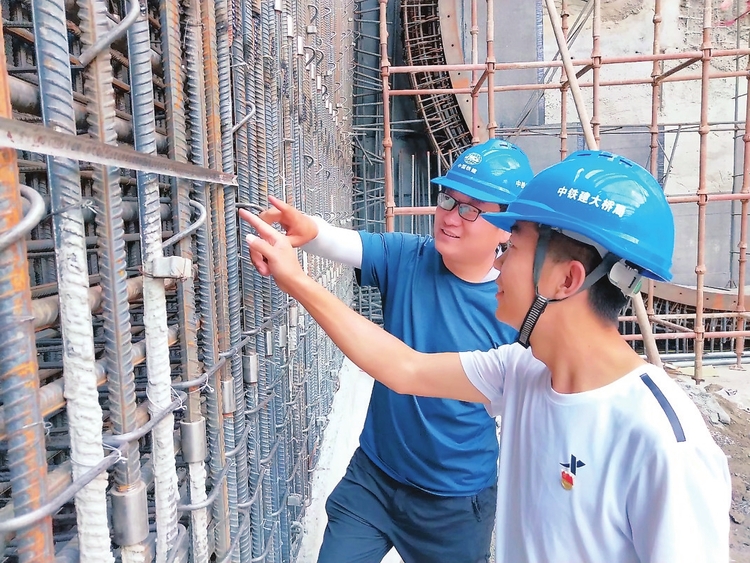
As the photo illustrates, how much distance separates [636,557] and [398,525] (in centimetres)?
119

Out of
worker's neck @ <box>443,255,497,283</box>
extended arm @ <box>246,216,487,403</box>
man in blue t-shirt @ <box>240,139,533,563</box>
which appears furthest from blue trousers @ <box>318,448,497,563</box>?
worker's neck @ <box>443,255,497,283</box>

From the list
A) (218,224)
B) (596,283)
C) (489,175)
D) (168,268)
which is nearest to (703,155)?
(489,175)

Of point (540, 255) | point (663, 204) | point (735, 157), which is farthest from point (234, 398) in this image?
point (735, 157)

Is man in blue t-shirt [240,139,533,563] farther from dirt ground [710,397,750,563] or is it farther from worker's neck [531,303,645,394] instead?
dirt ground [710,397,750,563]

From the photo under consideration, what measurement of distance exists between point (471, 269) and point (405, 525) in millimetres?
1033

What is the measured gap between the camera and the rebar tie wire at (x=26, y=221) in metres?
0.73

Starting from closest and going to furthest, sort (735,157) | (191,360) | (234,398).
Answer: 1. (191,360)
2. (234,398)
3. (735,157)

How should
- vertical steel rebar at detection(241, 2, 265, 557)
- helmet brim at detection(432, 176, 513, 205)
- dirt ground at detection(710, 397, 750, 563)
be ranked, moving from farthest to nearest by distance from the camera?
dirt ground at detection(710, 397, 750, 563) → helmet brim at detection(432, 176, 513, 205) → vertical steel rebar at detection(241, 2, 265, 557)

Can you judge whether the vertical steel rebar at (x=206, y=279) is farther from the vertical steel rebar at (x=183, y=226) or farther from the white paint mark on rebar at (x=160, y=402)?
the white paint mark on rebar at (x=160, y=402)

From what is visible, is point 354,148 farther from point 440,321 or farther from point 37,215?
point 37,215

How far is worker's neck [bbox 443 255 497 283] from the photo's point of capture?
87.3 inches

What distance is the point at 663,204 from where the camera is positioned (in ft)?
4.21

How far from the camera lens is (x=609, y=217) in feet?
4.02

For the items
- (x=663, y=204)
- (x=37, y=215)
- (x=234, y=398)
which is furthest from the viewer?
(x=234, y=398)
